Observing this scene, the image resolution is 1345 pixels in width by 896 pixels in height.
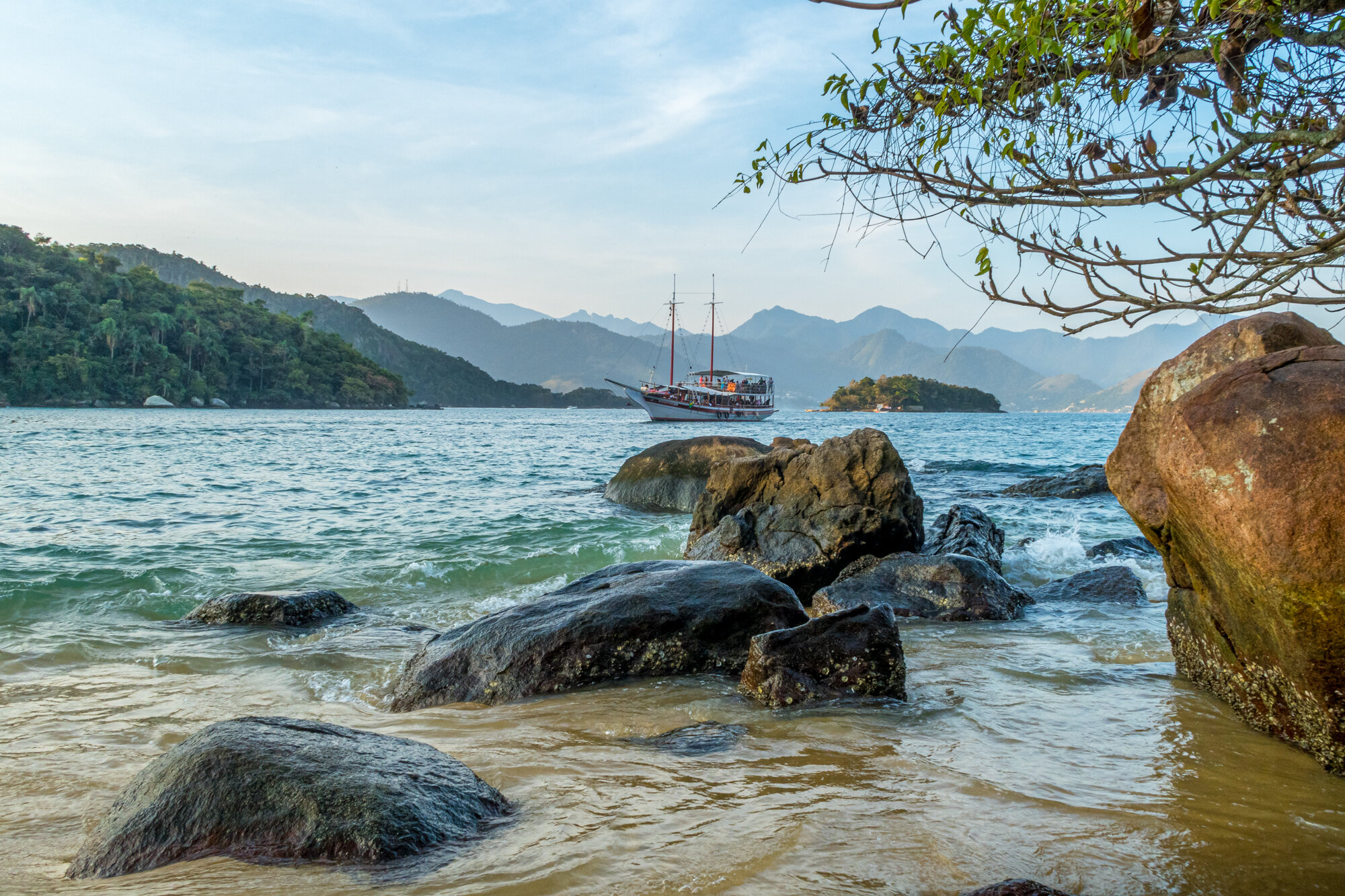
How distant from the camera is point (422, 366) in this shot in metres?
136

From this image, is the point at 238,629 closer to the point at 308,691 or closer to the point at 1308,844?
the point at 308,691

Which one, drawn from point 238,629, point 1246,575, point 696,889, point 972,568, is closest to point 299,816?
point 696,889

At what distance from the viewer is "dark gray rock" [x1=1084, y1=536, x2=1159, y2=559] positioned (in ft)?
32.7

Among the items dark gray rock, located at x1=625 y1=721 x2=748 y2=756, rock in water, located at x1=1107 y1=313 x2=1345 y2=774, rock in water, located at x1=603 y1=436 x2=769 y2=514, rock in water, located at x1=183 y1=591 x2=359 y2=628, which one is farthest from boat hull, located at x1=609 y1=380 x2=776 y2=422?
rock in water, located at x1=1107 y1=313 x2=1345 y2=774

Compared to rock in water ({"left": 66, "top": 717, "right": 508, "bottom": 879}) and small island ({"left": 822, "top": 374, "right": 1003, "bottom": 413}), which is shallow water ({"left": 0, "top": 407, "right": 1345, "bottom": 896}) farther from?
small island ({"left": 822, "top": 374, "right": 1003, "bottom": 413})

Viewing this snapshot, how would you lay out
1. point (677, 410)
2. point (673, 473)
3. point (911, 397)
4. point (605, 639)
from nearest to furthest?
point (605, 639) < point (673, 473) < point (677, 410) < point (911, 397)

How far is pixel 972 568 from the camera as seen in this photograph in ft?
23.4

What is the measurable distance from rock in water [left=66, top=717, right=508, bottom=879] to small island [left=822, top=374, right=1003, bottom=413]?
11317 cm

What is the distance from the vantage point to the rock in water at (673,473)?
574 inches

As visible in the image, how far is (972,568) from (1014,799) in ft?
14.0

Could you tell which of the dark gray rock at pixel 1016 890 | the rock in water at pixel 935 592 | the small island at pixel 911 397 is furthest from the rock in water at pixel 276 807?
the small island at pixel 911 397

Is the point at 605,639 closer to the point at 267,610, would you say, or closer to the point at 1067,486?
the point at 267,610

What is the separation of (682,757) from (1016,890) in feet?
5.48

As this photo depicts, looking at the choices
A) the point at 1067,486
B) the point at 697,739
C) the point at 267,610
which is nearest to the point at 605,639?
the point at 697,739
